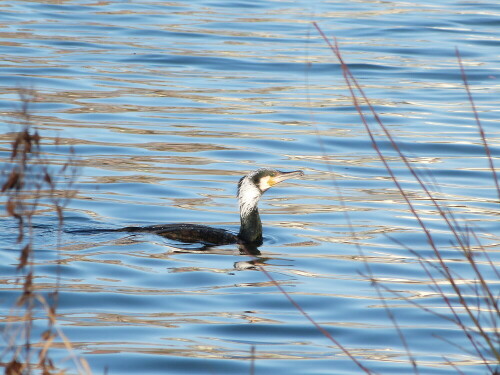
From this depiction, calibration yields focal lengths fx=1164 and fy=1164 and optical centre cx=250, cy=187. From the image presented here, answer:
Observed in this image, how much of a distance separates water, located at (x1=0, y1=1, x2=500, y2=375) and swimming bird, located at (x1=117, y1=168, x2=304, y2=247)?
0.45ft

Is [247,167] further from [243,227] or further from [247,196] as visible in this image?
[243,227]

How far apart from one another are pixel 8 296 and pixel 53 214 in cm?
306

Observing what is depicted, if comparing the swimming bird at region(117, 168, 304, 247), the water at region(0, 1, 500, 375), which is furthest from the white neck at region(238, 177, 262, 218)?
the water at region(0, 1, 500, 375)

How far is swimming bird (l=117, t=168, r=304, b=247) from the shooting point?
9.86 metres

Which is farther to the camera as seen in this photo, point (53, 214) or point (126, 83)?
point (126, 83)

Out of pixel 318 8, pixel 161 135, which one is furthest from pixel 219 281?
pixel 318 8

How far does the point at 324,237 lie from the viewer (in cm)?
1048

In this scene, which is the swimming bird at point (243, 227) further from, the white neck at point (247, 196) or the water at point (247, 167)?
the water at point (247, 167)

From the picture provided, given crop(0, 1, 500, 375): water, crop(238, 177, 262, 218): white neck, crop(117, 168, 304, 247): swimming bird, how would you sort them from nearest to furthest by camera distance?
1. crop(0, 1, 500, 375): water
2. crop(117, 168, 304, 247): swimming bird
3. crop(238, 177, 262, 218): white neck

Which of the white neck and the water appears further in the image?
the white neck

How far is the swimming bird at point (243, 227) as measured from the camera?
9859 mm

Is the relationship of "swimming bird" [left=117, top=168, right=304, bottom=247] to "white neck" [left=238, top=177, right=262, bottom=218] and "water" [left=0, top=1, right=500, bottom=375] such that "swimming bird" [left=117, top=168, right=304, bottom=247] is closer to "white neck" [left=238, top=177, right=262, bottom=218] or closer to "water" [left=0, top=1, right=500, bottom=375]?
"white neck" [left=238, top=177, right=262, bottom=218]

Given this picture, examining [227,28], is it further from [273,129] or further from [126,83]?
[273,129]

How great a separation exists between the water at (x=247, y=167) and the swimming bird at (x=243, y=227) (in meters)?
0.14
